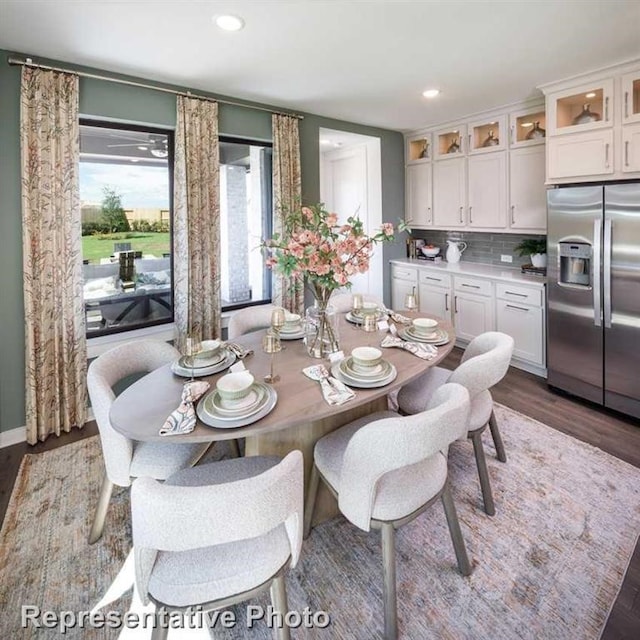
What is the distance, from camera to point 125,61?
2.78 metres

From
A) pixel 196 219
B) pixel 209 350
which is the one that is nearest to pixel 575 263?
pixel 209 350

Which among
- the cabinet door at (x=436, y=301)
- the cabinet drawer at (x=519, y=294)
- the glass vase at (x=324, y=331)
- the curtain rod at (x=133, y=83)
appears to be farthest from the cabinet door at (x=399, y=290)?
the glass vase at (x=324, y=331)

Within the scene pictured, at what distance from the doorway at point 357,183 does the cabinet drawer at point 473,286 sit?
43.1 inches

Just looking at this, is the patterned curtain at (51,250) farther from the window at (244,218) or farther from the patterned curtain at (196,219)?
the window at (244,218)

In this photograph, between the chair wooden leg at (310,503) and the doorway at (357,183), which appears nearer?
the chair wooden leg at (310,503)

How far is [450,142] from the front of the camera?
15.6 feet

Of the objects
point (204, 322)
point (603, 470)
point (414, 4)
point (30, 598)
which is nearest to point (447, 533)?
point (603, 470)

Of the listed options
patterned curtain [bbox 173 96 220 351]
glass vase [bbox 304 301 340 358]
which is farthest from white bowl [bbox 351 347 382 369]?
patterned curtain [bbox 173 96 220 351]

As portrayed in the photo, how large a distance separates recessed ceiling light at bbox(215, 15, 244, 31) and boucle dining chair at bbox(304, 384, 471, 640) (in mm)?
2276

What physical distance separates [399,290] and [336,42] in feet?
10.4

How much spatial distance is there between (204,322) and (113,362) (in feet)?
5.03

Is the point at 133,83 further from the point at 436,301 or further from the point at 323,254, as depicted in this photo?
the point at 436,301

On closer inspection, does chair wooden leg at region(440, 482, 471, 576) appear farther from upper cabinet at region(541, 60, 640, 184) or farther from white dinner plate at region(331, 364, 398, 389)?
upper cabinet at region(541, 60, 640, 184)

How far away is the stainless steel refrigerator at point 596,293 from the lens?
2896 mm
